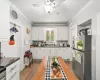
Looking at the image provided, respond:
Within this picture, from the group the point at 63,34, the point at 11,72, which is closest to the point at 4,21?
the point at 11,72

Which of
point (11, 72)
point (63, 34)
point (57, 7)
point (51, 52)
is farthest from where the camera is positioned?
point (63, 34)

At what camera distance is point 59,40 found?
7.52 m

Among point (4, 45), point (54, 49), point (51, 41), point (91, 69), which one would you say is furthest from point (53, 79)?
point (51, 41)

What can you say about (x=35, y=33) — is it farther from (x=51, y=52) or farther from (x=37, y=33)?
(x=51, y=52)

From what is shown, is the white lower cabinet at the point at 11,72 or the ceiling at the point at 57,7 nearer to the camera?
the white lower cabinet at the point at 11,72

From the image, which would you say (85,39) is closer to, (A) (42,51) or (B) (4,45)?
(B) (4,45)

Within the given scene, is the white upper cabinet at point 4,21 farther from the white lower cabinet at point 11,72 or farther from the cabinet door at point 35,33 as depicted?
the cabinet door at point 35,33

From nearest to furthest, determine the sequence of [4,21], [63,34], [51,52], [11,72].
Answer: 1. [11,72]
2. [4,21]
3. [51,52]
4. [63,34]

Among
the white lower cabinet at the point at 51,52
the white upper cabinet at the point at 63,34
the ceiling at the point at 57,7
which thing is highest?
the ceiling at the point at 57,7

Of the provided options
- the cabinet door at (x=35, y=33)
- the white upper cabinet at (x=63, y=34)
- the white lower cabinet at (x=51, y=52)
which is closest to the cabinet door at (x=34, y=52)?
the white lower cabinet at (x=51, y=52)

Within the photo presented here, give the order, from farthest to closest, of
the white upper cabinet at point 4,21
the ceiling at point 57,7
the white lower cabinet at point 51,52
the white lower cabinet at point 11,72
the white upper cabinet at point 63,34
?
the white upper cabinet at point 63,34 → the white lower cabinet at point 51,52 → the ceiling at point 57,7 → the white upper cabinet at point 4,21 → the white lower cabinet at point 11,72

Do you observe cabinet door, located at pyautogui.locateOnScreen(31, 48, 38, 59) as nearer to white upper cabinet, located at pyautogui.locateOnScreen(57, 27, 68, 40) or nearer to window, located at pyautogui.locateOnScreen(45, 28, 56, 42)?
window, located at pyautogui.locateOnScreen(45, 28, 56, 42)

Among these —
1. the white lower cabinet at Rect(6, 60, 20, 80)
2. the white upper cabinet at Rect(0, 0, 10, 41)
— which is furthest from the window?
the white lower cabinet at Rect(6, 60, 20, 80)

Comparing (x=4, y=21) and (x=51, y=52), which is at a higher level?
(x=4, y=21)
